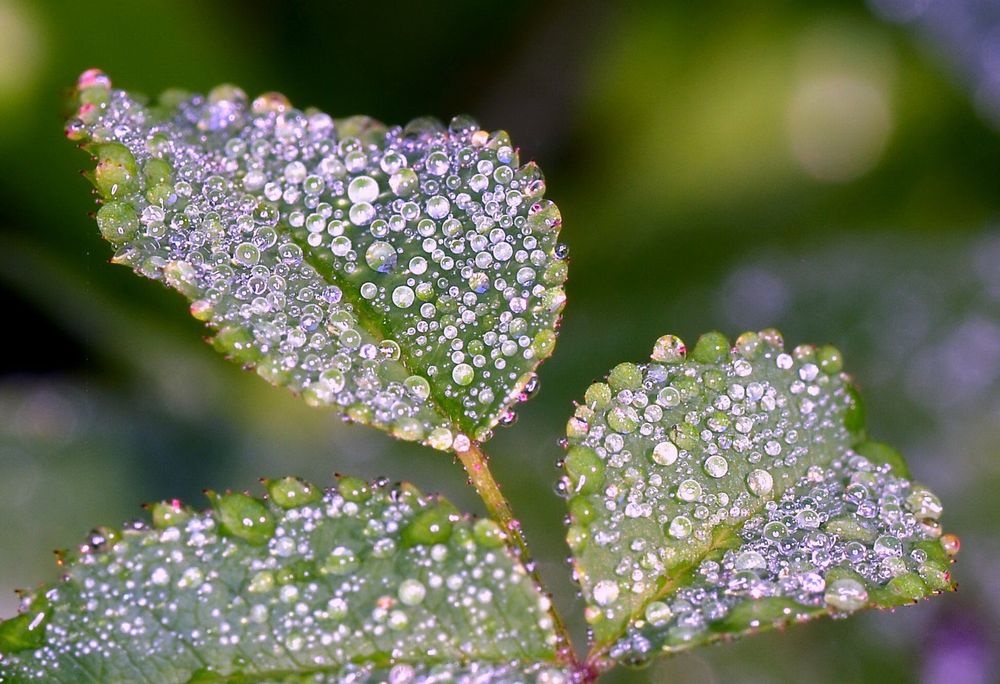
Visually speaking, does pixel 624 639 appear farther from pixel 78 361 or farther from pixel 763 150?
pixel 763 150

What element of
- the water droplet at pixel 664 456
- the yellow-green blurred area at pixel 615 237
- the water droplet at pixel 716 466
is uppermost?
the yellow-green blurred area at pixel 615 237

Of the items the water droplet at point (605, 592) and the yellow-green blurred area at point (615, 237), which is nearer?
the water droplet at point (605, 592)

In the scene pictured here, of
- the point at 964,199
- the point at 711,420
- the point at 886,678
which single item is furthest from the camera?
the point at 964,199

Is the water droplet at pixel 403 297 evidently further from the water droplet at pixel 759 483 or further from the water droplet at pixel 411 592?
the water droplet at pixel 759 483

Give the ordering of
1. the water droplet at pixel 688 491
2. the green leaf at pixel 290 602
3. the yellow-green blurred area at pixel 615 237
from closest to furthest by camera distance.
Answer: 1. the green leaf at pixel 290 602
2. the water droplet at pixel 688 491
3. the yellow-green blurred area at pixel 615 237

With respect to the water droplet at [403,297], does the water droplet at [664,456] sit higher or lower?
lower

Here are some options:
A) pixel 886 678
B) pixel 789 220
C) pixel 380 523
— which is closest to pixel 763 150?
pixel 789 220

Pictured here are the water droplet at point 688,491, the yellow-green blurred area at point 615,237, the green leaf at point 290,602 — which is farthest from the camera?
the yellow-green blurred area at point 615,237

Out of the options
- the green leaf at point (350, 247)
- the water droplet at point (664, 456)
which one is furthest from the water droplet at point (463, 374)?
the water droplet at point (664, 456)
